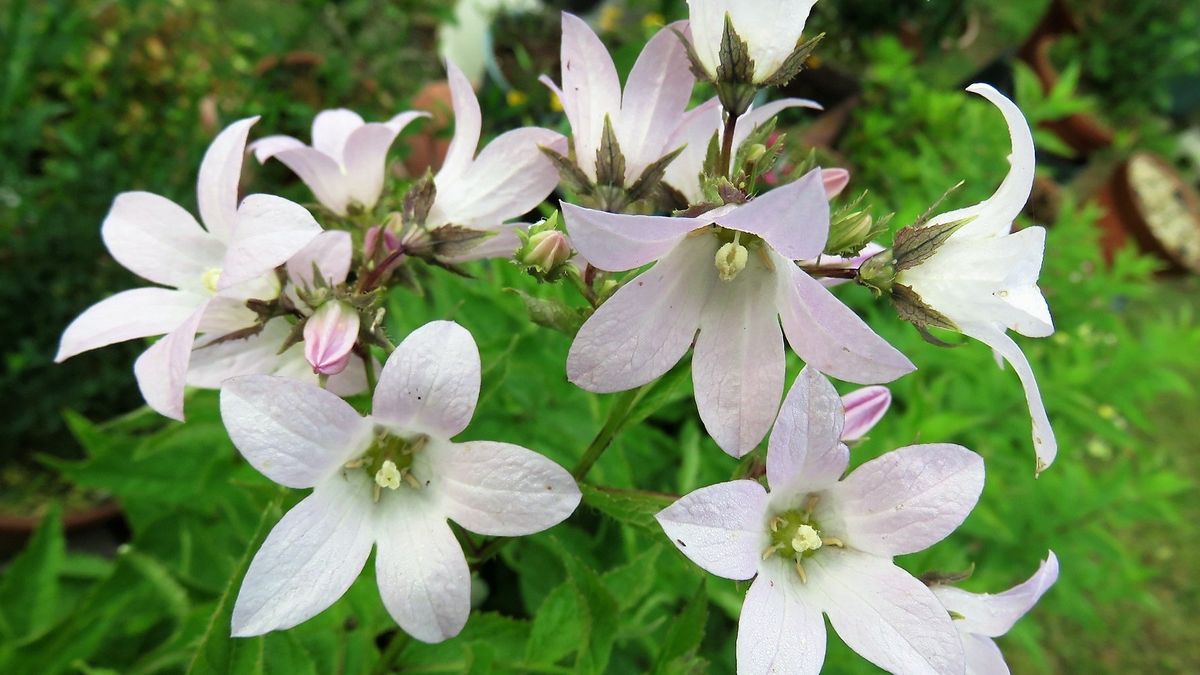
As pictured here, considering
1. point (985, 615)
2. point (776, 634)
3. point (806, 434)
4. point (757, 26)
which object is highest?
point (757, 26)

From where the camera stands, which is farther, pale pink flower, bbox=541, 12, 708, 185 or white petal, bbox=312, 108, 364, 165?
white petal, bbox=312, 108, 364, 165

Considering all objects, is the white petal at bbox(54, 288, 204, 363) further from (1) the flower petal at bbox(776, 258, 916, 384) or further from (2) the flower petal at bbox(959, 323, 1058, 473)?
(2) the flower petal at bbox(959, 323, 1058, 473)

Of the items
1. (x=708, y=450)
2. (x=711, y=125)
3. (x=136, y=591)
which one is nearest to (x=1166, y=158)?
(x=708, y=450)

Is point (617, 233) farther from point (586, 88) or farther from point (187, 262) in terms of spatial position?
point (187, 262)

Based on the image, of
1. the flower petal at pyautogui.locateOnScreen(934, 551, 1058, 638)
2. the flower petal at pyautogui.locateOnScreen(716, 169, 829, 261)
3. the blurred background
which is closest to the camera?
the flower petal at pyautogui.locateOnScreen(716, 169, 829, 261)

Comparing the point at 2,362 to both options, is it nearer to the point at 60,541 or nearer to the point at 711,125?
the point at 60,541

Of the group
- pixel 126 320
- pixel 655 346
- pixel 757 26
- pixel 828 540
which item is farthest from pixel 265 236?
pixel 828 540

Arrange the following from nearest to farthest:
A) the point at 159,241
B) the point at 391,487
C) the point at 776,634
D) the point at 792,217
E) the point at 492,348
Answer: the point at 792,217, the point at 776,634, the point at 391,487, the point at 159,241, the point at 492,348

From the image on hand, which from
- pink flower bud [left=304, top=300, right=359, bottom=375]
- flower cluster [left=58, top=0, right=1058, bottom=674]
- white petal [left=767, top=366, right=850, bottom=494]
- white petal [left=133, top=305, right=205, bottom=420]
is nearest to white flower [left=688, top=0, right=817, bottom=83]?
flower cluster [left=58, top=0, right=1058, bottom=674]

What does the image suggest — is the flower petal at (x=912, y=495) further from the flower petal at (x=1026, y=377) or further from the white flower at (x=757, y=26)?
the white flower at (x=757, y=26)
